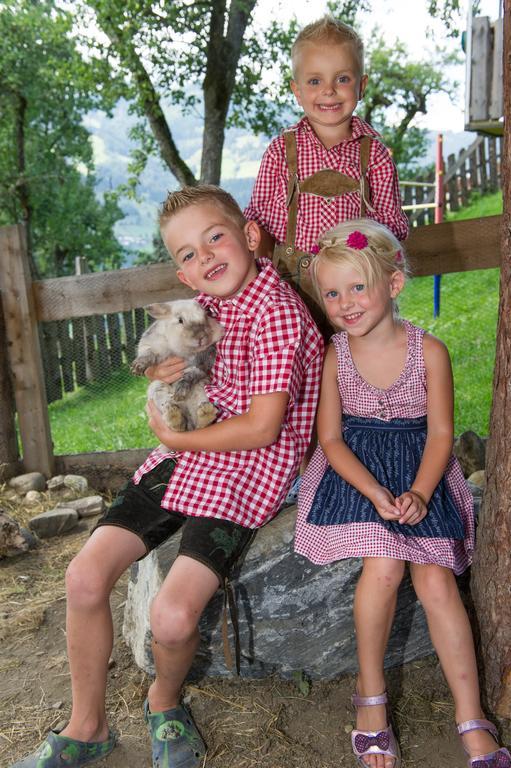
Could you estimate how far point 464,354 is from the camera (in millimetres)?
7410

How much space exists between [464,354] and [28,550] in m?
5.00

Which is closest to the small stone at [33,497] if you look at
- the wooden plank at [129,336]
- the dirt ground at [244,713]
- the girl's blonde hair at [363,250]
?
the dirt ground at [244,713]

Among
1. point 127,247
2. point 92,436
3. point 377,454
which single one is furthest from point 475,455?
point 127,247

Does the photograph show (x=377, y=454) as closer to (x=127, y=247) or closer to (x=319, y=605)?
(x=319, y=605)

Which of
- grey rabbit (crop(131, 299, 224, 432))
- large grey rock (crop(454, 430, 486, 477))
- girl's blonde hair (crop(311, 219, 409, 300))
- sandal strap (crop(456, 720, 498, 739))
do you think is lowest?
sandal strap (crop(456, 720, 498, 739))

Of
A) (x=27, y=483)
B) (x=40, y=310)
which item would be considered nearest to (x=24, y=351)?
(x=40, y=310)

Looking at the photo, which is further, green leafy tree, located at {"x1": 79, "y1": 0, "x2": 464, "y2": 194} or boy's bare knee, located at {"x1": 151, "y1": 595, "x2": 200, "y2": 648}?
green leafy tree, located at {"x1": 79, "y1": 0, "x2": 464, "y2": 194}

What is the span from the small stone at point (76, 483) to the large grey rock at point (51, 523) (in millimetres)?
510

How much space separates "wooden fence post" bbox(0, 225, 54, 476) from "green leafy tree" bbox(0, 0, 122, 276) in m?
11.2

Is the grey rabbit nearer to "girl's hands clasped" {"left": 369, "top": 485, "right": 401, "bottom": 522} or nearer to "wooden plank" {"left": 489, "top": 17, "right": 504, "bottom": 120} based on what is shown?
"girl's hands clasped" {"left": 369, "top": 485, "right": 401, "bottom": 522}

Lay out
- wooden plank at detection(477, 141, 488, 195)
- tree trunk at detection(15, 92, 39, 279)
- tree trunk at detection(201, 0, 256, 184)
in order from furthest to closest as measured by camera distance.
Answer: tree trunk at detection(15, 92, 39, 279), wooden plank at detection(477, 141, 488, 195), tree trunk at detection(201, 0, 256, 184)

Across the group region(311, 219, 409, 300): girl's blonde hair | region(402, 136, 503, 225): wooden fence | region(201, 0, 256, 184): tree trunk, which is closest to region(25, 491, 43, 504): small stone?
region(311, 219, 409, 300): girl's blonde hair

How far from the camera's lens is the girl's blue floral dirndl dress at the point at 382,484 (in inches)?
89.7

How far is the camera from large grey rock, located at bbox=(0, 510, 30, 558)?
3900 mm
